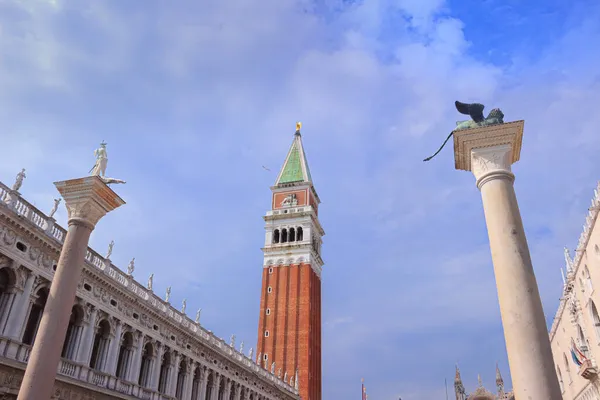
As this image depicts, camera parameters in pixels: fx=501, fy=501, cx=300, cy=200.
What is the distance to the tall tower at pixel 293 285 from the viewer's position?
5850 centimetres

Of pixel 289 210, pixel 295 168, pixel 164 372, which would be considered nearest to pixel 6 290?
pixel 164 372

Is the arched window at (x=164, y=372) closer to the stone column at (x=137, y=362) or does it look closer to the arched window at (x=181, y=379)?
the arched window at (x=181, y=379)

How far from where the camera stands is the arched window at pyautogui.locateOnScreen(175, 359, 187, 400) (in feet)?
98.7

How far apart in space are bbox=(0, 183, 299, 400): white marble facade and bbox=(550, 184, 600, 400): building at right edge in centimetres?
2242

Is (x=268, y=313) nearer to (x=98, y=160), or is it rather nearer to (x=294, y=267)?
(x=294, y=267)

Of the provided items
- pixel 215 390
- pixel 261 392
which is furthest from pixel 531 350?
pixel 261 392

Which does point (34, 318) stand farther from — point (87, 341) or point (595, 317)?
point (595, 317)

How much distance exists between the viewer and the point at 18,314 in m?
18.6

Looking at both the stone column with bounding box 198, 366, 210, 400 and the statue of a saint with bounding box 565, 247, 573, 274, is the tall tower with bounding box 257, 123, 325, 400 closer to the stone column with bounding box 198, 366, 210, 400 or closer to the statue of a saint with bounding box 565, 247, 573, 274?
the stone column with bounding box 198, 366, 210, 400

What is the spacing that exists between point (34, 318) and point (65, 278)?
37.3ft

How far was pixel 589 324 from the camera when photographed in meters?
26.5

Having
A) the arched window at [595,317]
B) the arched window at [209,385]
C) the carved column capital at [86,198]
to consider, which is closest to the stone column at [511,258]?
the carved column capital at [86,198]

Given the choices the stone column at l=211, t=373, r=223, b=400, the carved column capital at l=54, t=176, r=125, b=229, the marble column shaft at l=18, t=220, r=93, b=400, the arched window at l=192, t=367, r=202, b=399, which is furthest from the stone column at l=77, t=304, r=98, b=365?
the stone column at l=211, t=373, r=223, b=400

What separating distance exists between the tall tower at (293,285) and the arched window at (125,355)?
32339mm
